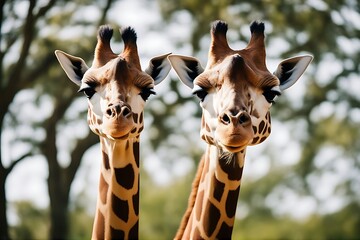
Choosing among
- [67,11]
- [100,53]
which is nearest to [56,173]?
[67,11]

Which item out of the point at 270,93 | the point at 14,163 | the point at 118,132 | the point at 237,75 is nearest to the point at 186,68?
the point at 237,75

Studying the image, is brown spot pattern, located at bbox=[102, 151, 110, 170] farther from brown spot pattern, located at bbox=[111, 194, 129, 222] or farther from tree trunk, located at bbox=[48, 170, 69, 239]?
tree trunk, located at bbox=[48, 170, 69, 239]

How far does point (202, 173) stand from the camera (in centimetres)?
745

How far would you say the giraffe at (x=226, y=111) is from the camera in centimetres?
670

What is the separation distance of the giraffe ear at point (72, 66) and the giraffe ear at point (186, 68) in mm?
922

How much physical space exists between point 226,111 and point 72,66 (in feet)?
6.70

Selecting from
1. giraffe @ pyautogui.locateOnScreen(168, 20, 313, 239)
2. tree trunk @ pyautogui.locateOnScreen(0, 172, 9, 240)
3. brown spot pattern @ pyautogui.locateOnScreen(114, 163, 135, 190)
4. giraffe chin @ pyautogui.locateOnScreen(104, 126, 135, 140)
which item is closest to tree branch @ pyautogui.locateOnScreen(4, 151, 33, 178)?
tree trunk @ pyautogui.locateOnScreen(0, 172, 9, 240)

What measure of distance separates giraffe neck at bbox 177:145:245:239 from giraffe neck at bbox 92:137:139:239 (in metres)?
0.61

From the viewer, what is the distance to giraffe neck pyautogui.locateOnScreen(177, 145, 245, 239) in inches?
274

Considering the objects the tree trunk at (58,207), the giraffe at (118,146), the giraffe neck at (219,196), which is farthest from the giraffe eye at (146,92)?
the tree trunk at (58,207)

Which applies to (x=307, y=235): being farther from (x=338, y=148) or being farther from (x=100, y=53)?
(x=100, y=53)

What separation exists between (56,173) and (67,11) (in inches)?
159

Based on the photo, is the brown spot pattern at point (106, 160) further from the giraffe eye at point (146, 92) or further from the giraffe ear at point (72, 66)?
the giraffe ear at point (72, 66)

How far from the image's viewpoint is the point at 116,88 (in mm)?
7129
